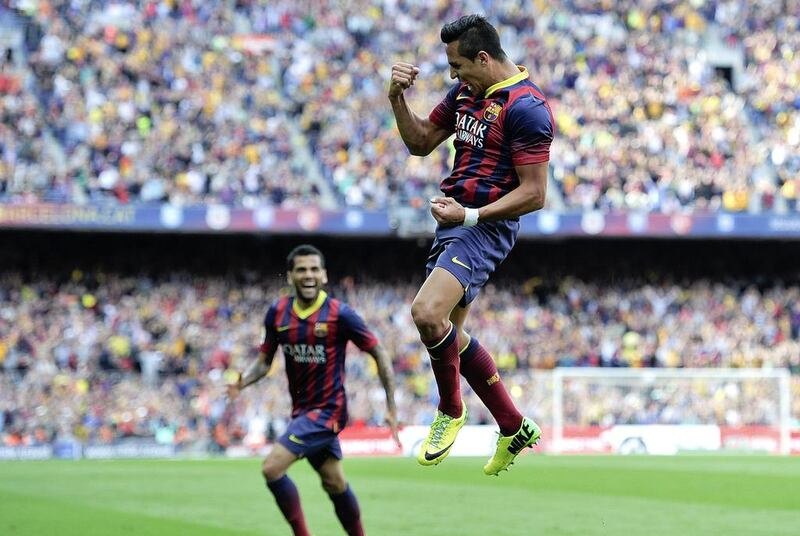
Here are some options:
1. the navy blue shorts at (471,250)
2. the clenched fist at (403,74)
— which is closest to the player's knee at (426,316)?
the navy blue shorts at (471,250)

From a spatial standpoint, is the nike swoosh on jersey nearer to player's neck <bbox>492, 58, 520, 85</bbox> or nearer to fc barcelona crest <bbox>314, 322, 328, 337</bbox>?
player's neck <bbox>492, 58, 520, 85</bbox>

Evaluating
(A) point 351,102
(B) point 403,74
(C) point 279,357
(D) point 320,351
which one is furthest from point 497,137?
(A) point 351,102

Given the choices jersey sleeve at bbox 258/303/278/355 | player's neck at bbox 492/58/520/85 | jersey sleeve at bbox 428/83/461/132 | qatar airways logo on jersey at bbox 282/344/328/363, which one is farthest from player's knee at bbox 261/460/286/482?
player's neck at bbox 492/58/520/85

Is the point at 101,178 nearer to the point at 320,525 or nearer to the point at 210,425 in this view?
the point at 210,425

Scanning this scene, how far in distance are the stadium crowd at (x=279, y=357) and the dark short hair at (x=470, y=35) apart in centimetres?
1948

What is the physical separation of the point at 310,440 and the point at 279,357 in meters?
17.1

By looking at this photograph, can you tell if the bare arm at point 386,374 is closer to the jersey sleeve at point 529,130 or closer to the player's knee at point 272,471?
the player's knee at point 272,471

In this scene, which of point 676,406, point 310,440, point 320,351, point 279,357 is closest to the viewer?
point 310,440

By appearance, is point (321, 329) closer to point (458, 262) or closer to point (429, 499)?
point (458, 262)

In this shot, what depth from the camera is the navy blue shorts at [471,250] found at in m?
7.69

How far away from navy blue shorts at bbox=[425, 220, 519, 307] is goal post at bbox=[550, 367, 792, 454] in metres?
19.6

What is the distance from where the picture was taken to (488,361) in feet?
27.5

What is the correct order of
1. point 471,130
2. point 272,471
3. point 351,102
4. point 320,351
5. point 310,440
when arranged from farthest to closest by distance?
point 351,102, point 320,351, point 310,440, point 272,471, point 471,130

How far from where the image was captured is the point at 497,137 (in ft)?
25.4
